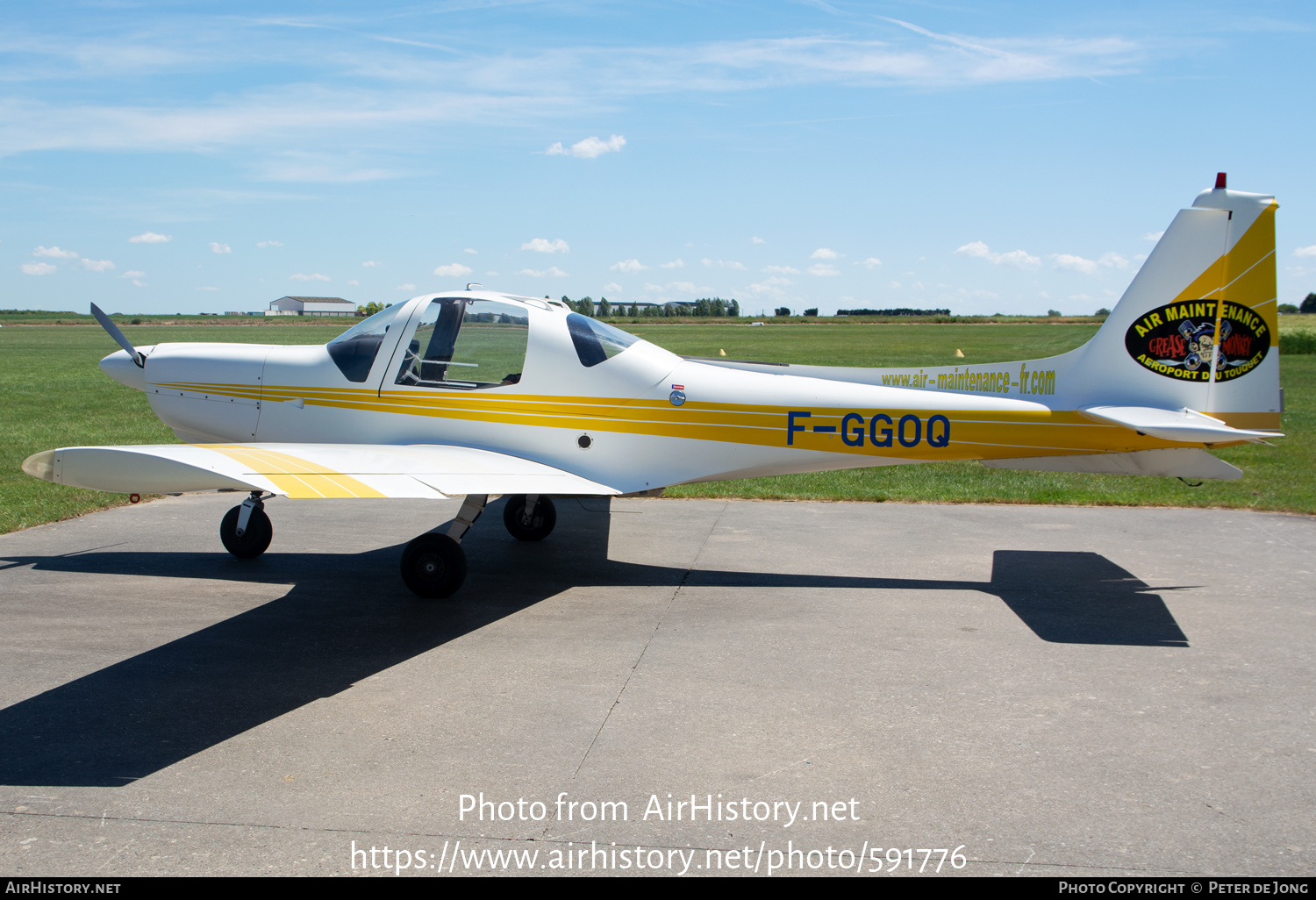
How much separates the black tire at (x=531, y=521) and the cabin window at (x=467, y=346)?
178 cm

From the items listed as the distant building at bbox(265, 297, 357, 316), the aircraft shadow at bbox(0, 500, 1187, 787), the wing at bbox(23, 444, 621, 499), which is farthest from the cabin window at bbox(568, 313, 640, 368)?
the distant building at bbox(265, 297, 357, 316)

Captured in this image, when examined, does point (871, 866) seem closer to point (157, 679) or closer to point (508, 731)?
point (508, 731)

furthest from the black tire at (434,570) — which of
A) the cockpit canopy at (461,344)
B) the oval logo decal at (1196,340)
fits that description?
the oval logo decal at (1196,340)

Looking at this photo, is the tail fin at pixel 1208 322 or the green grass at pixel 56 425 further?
the green grass at pixel 56 425

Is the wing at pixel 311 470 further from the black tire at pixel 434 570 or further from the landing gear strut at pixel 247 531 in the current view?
the landing gear strut at pixel 247 531

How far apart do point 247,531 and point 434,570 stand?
2.27 m

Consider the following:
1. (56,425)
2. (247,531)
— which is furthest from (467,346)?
(56,425)

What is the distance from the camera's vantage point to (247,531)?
8188 mm

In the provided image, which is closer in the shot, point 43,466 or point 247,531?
point 43,466

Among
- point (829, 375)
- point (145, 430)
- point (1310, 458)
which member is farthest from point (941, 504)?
point (145, 430)

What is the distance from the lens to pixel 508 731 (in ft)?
15.3

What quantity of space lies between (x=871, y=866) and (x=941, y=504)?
790cm

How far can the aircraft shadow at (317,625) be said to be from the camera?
4.59m

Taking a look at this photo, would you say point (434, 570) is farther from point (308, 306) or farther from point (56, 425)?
point (308, 306)
